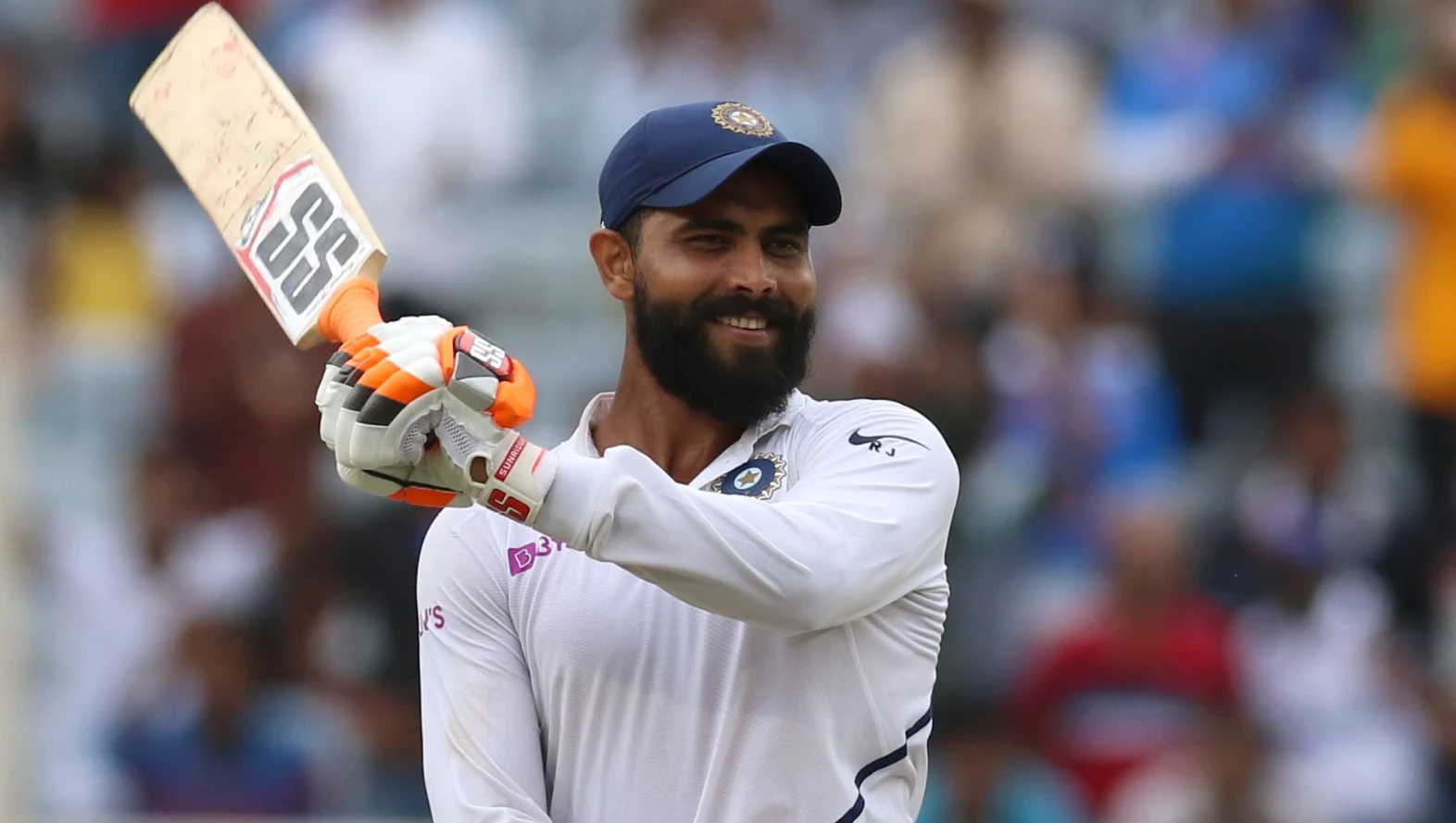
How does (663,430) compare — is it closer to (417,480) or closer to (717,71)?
(417,480)

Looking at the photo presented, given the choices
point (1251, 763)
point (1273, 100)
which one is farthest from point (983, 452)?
point (1273, 100)

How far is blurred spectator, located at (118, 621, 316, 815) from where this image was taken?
7.01 metres

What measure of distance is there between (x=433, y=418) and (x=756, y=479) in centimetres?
64

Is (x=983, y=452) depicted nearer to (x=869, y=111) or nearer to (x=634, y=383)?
(x=869, y=111)

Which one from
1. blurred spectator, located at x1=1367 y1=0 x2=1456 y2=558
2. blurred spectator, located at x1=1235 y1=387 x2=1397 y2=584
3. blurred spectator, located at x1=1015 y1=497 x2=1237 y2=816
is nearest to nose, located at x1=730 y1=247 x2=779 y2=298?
blurred spectator, located at x1=1015 y1=497 x2=1237 y2=816

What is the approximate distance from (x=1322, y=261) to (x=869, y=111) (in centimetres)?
171

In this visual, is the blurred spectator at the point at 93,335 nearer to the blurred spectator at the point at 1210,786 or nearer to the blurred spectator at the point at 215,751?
the blurred spectator at the point at 215,751

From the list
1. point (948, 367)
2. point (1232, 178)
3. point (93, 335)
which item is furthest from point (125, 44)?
point (1232, 178)

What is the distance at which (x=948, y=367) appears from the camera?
7.17 meters

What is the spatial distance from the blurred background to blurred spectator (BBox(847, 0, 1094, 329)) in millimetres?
16

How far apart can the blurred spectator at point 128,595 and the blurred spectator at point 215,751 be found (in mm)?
116

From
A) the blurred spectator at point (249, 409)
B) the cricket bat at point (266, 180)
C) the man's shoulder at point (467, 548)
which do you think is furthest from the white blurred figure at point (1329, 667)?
the cricket bat at point (266, 180)

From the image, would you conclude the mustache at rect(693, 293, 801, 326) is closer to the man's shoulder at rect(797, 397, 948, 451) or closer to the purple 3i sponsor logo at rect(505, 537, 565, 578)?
the man's shoulder at rect(797, 397, 948, 451)

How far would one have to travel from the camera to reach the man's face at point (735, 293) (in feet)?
10.3
